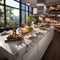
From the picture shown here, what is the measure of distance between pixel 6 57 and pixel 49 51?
3076mm

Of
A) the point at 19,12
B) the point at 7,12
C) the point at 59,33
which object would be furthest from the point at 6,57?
the point at 19,12

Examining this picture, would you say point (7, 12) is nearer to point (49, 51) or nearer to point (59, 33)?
point (59, 33)

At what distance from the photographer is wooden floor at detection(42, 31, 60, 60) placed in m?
3.67

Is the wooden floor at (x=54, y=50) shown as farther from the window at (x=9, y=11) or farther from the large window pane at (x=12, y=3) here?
the large window pane at (x=12, y=3)

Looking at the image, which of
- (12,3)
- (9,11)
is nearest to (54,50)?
(9,11)

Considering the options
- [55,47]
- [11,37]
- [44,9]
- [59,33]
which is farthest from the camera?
[44,9]

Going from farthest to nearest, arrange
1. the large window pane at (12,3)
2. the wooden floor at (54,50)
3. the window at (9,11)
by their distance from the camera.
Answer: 1. the large window pane at (12,3)
2. the window at (9,11)
3. the wooden floor at (54,50)

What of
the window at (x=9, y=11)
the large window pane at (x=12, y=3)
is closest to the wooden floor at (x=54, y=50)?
the window at (x=9, y=11)

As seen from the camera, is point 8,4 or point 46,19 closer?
point 46,19

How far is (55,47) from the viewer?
4.44 m

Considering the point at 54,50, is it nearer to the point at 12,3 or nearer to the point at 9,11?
the point at 9,11

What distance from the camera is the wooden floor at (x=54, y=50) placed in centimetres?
367

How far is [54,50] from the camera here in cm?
418

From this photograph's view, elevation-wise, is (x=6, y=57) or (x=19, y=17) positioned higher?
(x=19, y=17)
